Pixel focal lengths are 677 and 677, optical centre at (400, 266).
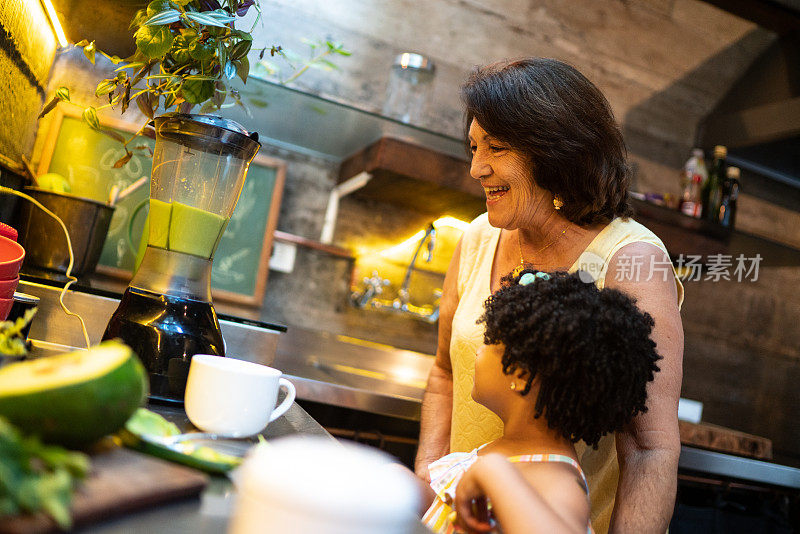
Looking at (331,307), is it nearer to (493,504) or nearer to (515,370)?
(515,370)

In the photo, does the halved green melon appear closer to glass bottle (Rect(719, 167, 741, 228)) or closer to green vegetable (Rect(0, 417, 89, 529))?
green vegetable (Rect(0, 417, 89, 529))

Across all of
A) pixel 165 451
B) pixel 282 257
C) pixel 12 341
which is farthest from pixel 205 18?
pixel 282 257

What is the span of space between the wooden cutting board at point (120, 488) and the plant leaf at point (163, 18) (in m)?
0.62

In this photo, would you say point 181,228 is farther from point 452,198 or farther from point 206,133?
point 452,198

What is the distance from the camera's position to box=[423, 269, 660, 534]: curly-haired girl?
82 centimetres

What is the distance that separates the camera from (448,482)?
92cm

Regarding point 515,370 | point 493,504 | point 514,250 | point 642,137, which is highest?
point 642,137

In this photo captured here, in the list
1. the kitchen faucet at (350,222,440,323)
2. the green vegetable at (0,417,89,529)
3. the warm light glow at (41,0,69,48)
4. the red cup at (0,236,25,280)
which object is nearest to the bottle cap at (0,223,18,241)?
the red cup at (0,236,25,280)

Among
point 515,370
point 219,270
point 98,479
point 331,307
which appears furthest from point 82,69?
point 98,479

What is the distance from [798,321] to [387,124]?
2030 mm

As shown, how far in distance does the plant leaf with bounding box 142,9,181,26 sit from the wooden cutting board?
618mm

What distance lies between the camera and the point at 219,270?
1.98 meters

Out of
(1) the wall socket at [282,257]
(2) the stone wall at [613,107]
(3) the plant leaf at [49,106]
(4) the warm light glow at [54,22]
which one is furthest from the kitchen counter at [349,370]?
(4) the warm light glow at [54,22]

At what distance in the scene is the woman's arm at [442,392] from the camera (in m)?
1.42
